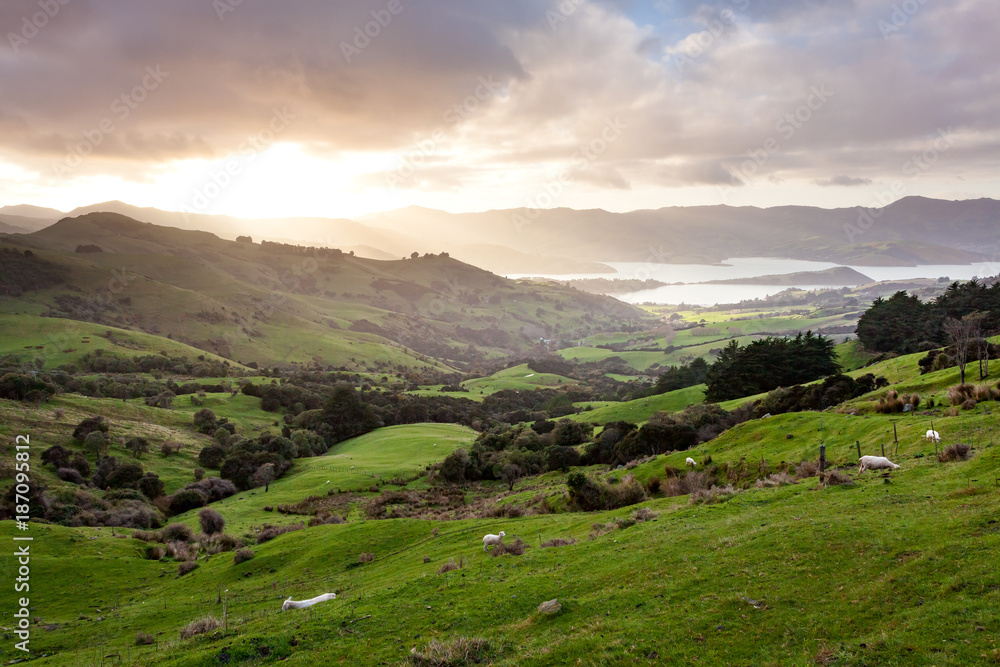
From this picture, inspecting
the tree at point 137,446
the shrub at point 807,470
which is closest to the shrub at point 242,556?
the shrub at point 807,470

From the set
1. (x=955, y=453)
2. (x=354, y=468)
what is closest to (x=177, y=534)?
(x=354, y=468)

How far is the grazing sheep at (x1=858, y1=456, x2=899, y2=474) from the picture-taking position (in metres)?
20.1

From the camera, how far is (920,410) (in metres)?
29.4

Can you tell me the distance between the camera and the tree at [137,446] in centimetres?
6256

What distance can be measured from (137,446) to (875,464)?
71595 millimetres

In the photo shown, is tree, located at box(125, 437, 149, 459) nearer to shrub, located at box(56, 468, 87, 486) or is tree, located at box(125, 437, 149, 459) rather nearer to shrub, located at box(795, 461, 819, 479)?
shrub, located at box(56, 468, 87, 486)

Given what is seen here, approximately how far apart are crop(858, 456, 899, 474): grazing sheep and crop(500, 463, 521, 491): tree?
37803 millimetres

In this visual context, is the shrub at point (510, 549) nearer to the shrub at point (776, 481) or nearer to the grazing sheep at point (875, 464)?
the shrub at point (776, 481)

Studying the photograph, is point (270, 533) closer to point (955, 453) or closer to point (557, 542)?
point (557, 542)

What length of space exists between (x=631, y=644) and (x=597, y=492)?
2167 cm

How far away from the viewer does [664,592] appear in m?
13.1

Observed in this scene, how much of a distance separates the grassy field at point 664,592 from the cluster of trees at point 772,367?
5264cm

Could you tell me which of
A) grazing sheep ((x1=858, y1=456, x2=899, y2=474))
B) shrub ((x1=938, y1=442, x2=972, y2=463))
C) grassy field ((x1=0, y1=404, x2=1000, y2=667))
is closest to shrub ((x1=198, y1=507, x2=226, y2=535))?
grassy field ((x1=0, y1=404, x2=1000, y2=667))

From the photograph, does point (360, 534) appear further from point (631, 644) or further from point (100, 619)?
point (631, 644)
